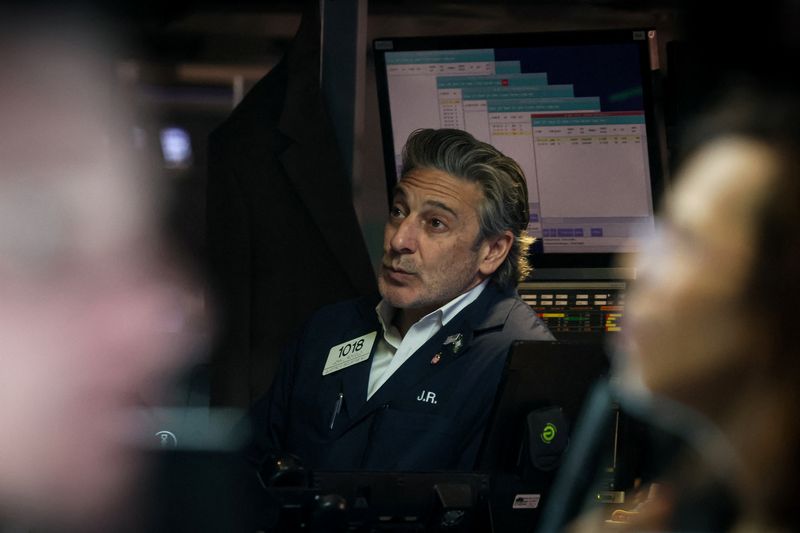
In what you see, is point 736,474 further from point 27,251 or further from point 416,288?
point 27,251

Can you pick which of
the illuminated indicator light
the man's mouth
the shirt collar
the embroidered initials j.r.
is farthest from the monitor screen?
the illuminated indicator light

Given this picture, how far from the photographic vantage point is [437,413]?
2.67m

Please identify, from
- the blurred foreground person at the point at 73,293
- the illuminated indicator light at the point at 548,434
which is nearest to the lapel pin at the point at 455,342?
the blurred foreground person at the point at 73,293

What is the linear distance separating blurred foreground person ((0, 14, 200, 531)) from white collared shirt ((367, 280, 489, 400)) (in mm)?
597

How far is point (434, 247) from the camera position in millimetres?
2918

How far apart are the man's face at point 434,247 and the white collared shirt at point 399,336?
0.04 metres

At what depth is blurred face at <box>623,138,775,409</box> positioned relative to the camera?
1044mm

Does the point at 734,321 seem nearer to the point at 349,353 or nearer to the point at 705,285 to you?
the point at 705,285

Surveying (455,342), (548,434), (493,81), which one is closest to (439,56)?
(493,81)

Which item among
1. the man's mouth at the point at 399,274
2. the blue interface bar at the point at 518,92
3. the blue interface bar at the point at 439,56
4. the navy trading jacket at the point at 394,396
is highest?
the blue interface bar at the point at 439,56

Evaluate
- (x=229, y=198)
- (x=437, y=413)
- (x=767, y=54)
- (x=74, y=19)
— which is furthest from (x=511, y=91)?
(x=767, y=54)

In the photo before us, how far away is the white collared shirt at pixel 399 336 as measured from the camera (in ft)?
9.28

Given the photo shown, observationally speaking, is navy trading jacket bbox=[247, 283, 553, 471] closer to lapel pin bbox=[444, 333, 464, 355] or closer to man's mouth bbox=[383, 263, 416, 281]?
lapel pin bbox=[444, 333, 464, 355]

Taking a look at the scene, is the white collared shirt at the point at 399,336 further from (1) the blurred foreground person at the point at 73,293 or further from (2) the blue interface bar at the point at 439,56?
(2) the blue interface bar at the point at 439,56
